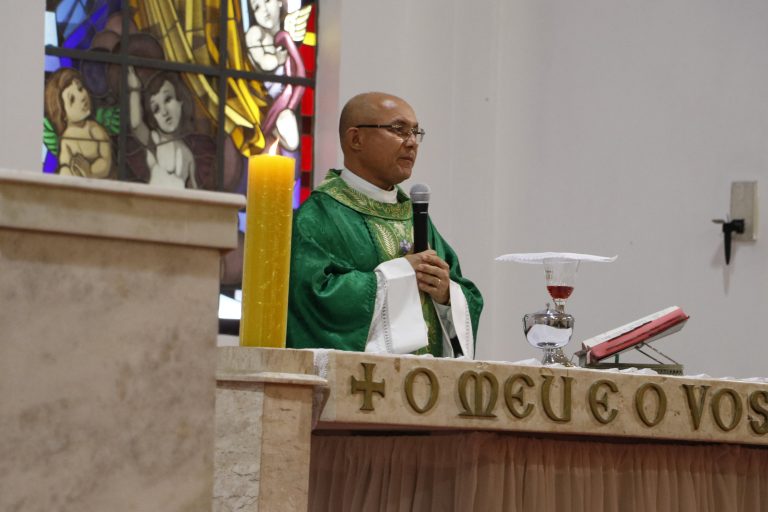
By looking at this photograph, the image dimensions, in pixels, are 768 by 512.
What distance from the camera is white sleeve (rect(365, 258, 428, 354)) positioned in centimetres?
391

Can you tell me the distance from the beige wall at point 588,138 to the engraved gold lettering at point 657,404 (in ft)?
11.8

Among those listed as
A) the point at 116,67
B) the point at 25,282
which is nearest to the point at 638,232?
the point at 116,67

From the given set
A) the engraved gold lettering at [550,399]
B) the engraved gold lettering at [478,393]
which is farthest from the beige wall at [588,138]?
the engraved gold lettering at [478,393]

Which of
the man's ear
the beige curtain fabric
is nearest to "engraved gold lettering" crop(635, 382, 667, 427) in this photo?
the beige curtain fabric

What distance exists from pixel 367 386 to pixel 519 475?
532mm

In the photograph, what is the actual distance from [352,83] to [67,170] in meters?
1.49

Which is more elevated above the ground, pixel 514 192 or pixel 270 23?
pixel 270 23

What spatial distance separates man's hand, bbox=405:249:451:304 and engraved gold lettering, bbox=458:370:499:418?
44.6 inches

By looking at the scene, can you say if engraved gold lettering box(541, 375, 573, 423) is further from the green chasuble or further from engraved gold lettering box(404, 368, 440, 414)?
the green chasuble

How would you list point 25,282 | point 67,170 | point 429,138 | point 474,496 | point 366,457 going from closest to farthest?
point 25,282, point 474,496, point 366,457, point 67,170, point 429,138

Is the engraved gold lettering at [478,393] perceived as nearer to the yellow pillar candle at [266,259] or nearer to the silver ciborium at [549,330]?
the yellow pillar candle at [266,259]

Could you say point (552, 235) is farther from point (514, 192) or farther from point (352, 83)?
point (352, 83)

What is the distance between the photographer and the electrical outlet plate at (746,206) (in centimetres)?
661

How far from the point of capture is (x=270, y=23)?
7.14 m
